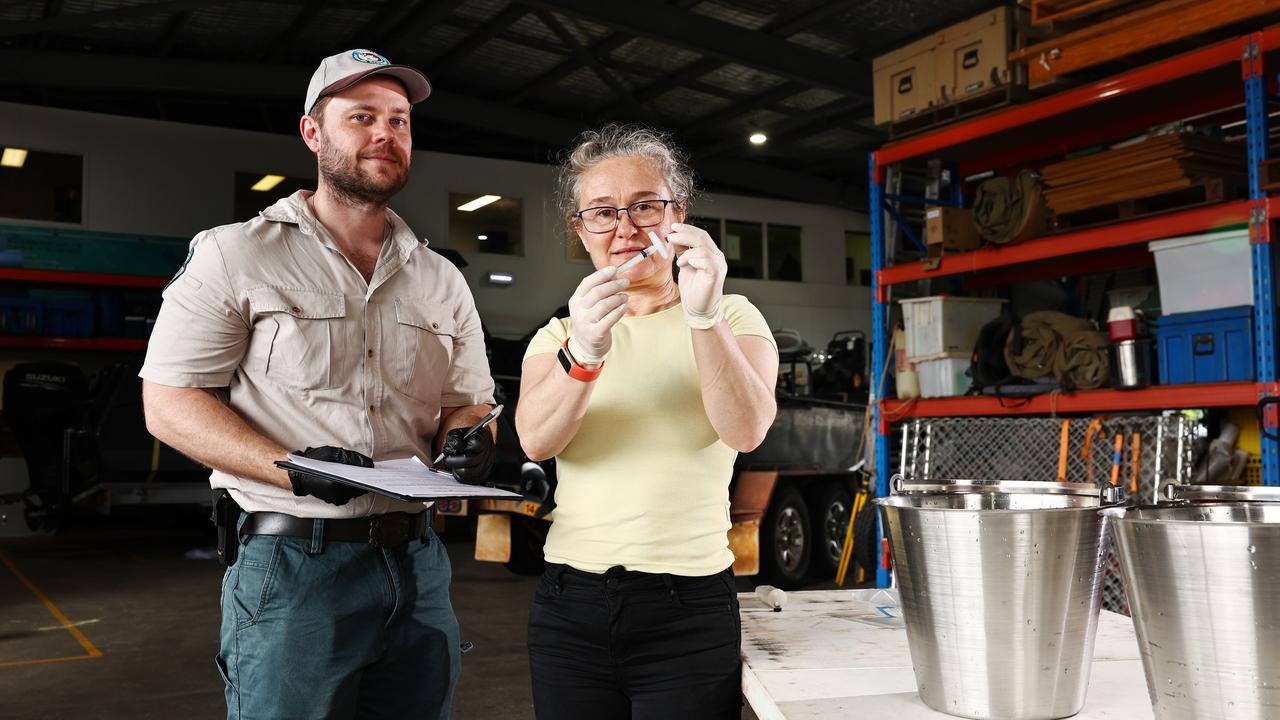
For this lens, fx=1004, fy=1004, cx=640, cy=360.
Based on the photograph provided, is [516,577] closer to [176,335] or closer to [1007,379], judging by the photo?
[1007,379]

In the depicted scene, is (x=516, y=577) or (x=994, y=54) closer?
(x=994, y=54)

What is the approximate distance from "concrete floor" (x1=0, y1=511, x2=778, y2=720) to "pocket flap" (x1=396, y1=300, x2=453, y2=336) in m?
2.71

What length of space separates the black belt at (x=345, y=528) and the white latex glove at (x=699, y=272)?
0.78 m

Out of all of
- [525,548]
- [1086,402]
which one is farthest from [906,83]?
[525,548]

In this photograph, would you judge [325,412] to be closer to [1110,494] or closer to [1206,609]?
[1110,494]

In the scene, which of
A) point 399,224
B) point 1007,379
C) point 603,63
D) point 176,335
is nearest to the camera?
point 176,335

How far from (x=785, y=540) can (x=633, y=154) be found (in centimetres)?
662

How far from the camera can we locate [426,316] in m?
2.10

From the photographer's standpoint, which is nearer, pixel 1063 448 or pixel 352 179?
pixel 352 179

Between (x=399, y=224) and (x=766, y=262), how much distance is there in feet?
50.5

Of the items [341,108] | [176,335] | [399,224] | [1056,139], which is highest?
[1056,139]

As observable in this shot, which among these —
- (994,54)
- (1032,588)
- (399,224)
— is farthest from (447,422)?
(994,54)

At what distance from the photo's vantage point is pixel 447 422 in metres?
2.19

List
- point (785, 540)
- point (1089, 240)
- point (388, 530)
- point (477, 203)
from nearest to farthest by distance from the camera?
point (388, 530) → point (1089, 240) → point (785, 540) → point (477, 203)
